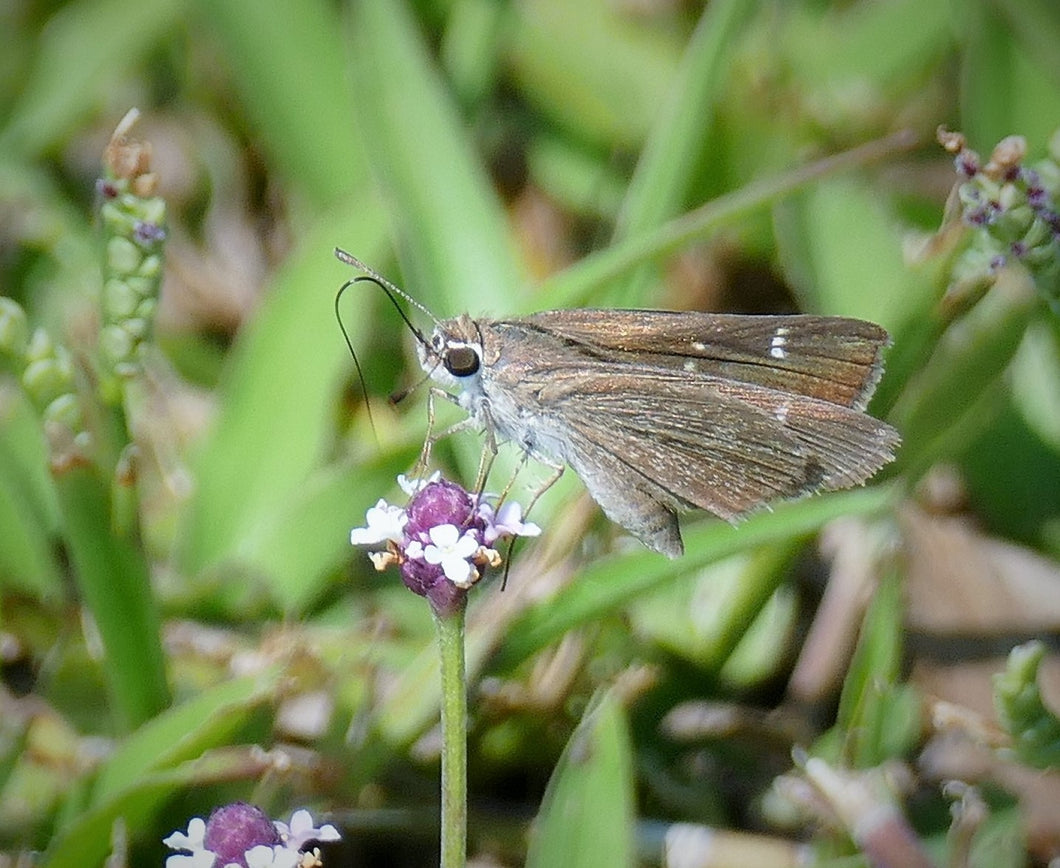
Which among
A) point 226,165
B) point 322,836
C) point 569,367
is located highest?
point 226,165

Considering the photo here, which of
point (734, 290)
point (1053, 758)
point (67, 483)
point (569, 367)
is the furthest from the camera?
point (734, 290)

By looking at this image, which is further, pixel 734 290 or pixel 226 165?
pixel 226 165

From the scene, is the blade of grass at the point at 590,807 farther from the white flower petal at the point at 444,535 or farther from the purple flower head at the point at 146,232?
the purple flower head at the point at 146,232

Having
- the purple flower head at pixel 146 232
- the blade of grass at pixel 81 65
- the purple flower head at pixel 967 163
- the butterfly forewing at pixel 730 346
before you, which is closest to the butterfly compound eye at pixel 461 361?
the butterfly forewing at pixel 730 346

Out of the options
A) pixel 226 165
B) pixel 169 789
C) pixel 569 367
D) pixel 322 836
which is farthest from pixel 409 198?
pixel 322 836

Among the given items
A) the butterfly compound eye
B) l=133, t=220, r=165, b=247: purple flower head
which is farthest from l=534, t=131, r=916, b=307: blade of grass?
l=133, t=220, r=165, b=247: purple flower head

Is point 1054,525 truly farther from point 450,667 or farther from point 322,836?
point 322,836
